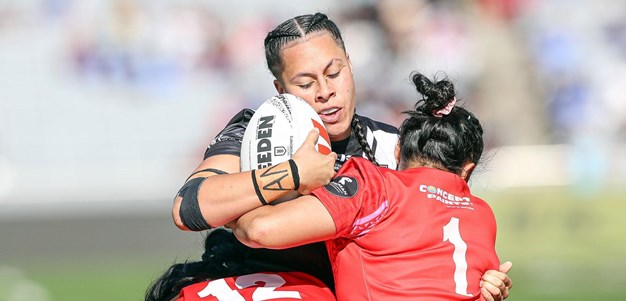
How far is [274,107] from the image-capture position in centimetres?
352

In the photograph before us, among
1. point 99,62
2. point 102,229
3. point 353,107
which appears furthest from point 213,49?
point 353,107

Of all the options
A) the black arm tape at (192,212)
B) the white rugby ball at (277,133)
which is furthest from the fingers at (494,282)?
the black arm tape at (192,212)

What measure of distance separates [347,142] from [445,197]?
773 millimetres

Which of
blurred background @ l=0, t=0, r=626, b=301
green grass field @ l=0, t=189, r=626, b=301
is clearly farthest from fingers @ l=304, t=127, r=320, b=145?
blurred background @ l=0, t=0, r=626, b=301

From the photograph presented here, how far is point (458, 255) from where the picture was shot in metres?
3.28

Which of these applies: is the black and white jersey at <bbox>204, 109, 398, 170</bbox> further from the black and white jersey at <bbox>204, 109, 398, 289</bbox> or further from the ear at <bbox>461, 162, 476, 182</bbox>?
the ear at <bbox>461, 162, 476, 182</bbox>

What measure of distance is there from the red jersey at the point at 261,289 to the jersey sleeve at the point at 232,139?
45 cm

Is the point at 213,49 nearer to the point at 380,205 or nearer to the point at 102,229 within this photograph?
the point at 102,229

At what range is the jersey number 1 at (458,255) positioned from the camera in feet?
10.7

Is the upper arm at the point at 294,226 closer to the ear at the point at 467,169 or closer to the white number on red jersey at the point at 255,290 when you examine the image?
the white number on red jersey at the point at 255,290

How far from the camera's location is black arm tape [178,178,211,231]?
3359 mm

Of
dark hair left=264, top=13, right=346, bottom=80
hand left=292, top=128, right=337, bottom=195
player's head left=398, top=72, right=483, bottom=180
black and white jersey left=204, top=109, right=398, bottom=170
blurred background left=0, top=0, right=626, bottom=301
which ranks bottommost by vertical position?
hand left=292, top=128, right=337, bottom=195

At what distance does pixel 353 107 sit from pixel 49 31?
7.98m

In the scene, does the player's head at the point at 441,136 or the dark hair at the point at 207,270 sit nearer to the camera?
the player's head at the point at 441,136
